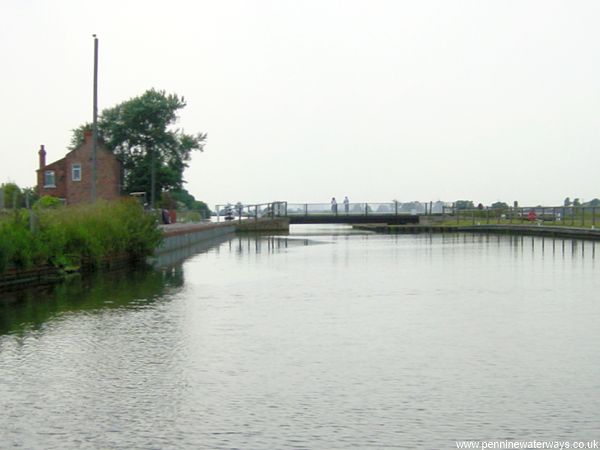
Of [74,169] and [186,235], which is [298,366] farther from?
[74,169]

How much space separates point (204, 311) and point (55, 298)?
173 inches

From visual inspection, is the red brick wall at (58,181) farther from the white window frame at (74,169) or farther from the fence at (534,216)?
the fence at (534,216)

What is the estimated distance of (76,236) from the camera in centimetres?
2712

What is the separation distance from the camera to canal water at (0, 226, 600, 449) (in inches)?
319

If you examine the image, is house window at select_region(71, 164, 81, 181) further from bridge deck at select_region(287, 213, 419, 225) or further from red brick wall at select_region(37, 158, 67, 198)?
bridge deck at select_region(287, 213, 419, 225)

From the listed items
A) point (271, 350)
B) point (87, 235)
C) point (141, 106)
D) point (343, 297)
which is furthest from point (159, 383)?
point (141, 106)

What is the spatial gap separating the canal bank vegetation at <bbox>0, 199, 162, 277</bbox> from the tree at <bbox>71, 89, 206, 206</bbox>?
45.9m

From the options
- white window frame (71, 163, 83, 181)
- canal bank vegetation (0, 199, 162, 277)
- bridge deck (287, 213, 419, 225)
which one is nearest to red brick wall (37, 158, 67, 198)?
white window frame (71, 163, 83, 181)

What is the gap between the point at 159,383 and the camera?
10.1 meters

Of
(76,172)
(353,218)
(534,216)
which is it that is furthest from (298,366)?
(353,218)

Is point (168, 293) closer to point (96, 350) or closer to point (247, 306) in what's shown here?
point (247, 306)

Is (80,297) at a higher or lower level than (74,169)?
lower

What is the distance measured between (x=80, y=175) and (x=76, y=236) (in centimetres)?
5148

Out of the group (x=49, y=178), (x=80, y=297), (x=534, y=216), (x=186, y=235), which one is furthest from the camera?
(x=49, y=178)
